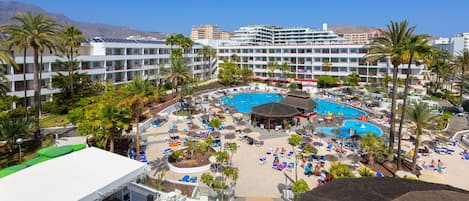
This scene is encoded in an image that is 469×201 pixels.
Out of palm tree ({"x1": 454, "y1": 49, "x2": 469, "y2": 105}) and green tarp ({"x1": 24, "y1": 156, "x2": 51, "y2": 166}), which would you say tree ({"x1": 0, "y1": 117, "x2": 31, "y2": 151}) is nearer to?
green tarp ({"x1": 24, "y1": 156, "x2": 51, "y2": 166})

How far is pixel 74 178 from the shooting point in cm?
1580

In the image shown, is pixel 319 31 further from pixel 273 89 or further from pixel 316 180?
pixel 316 180

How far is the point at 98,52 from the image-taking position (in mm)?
59156

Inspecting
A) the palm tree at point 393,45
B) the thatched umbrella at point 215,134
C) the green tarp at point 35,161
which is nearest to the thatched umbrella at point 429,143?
the palm tree at point 393,45

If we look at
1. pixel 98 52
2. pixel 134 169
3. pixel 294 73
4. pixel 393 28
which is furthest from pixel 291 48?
pixel 134 169

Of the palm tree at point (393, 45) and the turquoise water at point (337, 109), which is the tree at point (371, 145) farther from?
the turquoise water at point (337, 109)

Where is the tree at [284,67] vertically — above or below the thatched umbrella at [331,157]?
A: above

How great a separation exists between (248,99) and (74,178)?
52093 millimetres

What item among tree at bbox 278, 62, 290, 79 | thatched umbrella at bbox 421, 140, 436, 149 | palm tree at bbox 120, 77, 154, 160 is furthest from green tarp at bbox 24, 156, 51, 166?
tree at bbox 278, 62, 290, 79

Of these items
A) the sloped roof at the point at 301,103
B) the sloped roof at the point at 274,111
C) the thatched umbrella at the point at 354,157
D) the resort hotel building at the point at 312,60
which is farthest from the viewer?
the resort hotel building at the point at 312,60

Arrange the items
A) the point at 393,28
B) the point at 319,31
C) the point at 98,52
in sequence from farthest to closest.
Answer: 1. the point at 319,31
2. the point at 98,52
3. the point at 393,28

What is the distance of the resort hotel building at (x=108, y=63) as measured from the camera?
42.9 metres

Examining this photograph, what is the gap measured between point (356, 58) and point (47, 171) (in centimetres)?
7497

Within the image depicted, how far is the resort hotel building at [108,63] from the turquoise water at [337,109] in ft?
104
